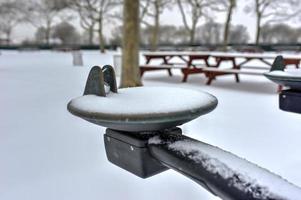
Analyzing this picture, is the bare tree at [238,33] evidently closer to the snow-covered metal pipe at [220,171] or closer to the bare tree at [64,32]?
the bare tree at [64,32]

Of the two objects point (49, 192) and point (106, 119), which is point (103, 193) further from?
point (106, 119)

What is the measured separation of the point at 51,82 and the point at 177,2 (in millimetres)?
19110

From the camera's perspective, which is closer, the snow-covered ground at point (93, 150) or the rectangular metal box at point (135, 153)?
the rectangular metal box at point (135, 153)

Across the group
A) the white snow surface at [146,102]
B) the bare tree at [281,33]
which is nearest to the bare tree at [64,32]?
the bare tree at [281,33]

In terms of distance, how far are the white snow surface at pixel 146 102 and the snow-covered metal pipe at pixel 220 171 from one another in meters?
0.15

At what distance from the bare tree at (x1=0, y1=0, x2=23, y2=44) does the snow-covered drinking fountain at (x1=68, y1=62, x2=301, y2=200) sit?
33.6m

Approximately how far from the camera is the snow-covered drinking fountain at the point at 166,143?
2.79ft

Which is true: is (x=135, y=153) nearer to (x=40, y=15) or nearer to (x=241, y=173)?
(x=241, y=173)

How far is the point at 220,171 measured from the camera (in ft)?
2.99

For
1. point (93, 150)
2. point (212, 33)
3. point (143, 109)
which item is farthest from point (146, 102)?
point (212, 33)

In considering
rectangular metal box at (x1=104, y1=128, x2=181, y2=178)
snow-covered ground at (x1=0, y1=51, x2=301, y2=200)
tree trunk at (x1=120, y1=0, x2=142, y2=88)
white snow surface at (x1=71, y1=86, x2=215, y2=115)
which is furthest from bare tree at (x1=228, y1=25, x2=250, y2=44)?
rectangular metal box at (x1=104, y1=128, x2=181, y2=178)

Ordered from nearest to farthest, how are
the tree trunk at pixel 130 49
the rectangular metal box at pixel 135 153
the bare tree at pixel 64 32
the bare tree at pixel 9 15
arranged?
the rectangular metal box at pixel 135 153 < the tree trunk at pixel 130 49 < the bare tree at pixel 9 15 < the bare tree at pixel 64 32

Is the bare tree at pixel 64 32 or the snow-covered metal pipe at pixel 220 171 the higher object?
the bare tree at pixel 64 32

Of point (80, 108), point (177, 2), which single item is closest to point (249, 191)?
point (80, 108)
